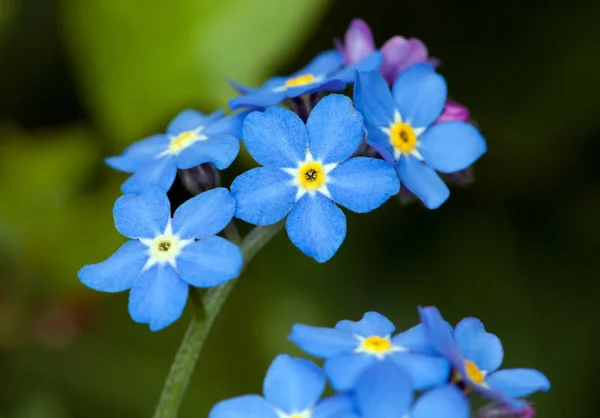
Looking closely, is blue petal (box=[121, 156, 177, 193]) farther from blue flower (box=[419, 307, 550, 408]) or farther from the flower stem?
Answer: blue flower (box=[419, 307, 550, 408])

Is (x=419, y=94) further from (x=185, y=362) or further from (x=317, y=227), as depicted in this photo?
(x=185, y=362)

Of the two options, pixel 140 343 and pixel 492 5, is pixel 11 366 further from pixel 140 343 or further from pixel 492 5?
pixel 492 5

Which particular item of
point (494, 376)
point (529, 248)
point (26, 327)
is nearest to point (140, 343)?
point (26, 327)

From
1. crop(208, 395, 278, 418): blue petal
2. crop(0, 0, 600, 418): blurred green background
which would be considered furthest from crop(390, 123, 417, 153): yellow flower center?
crop(0, 0, 600, 418): blurred green background

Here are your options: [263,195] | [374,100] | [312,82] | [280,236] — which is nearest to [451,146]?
Answer: [374,100]

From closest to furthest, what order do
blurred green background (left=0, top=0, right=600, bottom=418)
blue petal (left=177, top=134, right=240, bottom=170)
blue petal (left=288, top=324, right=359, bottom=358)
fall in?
blue petal (left=288, top=324, right=359, bottom=358), blue petal (left=177, top=134, right=240, bottom=170), blurred green background (left=0, top=0, right=600, bottom=418)

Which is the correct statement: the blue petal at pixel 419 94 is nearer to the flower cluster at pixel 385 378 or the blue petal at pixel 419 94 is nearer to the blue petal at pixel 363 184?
the blue petal at pixel 363 184

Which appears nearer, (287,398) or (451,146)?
(287,398)
